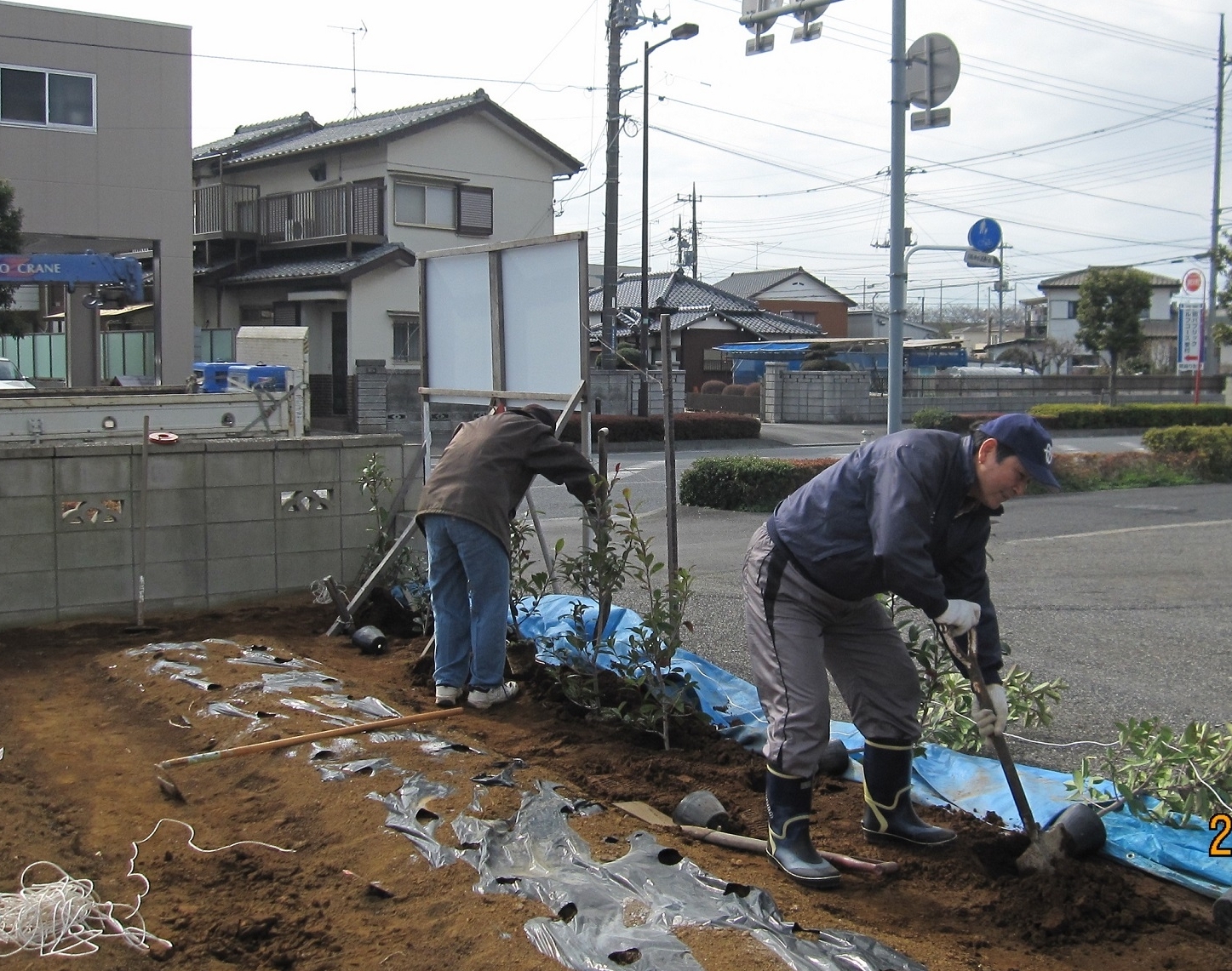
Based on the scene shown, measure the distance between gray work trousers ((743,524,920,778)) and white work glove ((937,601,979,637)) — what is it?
32cm

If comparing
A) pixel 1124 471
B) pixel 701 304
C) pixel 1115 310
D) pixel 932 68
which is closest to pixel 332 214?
pixel 701 304

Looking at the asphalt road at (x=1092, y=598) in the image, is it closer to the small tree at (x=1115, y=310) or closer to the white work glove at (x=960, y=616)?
the white work glove at (x=960, y=616)

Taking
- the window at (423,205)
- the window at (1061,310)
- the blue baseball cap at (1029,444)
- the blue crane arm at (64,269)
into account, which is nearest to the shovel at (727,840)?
the blue baseball cap at (1029,444)

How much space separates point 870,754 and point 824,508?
90 centimetres

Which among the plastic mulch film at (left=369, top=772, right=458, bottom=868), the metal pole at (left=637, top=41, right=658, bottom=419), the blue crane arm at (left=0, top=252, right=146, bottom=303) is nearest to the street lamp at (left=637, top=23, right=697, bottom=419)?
the metal pole at (left=637, top=41, right=658, bottom=419)

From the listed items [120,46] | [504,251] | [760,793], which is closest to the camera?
[760,793]

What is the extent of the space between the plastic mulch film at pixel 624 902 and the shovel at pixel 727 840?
259 mm

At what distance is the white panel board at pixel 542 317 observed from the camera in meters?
5.95

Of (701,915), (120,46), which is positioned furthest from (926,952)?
(120,46)

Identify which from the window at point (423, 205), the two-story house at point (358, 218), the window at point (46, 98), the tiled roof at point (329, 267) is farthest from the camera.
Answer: the window at point (423, 205)

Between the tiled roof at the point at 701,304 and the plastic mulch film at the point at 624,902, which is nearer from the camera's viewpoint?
the plastic mulch film at the point at 624,902

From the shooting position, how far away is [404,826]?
377 centimetres

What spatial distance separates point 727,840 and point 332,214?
26.9 m

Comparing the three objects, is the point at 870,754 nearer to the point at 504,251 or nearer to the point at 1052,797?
the point at 1052,797
